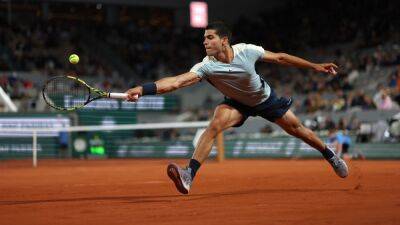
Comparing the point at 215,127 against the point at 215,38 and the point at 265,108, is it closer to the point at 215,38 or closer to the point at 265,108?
the point at 265,108

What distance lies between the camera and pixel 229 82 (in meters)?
9.76

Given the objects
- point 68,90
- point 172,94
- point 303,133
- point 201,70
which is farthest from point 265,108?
point 172,94

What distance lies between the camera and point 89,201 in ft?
30.4

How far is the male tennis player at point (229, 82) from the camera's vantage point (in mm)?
9477

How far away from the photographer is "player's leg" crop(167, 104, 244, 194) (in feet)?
30.7

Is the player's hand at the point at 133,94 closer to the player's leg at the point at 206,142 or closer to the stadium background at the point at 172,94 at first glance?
the player's leg at the point at 206,142

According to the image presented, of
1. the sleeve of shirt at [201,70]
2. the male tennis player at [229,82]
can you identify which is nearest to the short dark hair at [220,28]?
the male tennis player at [229,82]

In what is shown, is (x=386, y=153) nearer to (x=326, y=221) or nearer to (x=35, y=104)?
(x=35, y=104)

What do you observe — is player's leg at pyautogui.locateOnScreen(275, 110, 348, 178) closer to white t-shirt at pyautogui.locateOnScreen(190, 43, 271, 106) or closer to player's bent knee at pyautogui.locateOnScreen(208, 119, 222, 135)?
white t-shirt at pyautogui.locateOnScreen(190, 43, 271, 106)

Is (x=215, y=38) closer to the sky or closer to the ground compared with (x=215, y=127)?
closer to the sky

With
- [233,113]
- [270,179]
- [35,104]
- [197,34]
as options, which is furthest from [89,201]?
[197,34]

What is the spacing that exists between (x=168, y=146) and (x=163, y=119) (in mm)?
4880

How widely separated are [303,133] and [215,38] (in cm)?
189

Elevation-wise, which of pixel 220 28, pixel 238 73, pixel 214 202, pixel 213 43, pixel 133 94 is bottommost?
pixel 214 202
